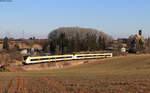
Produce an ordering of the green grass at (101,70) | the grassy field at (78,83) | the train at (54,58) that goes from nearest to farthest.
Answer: the grassy field at (78,83)
the green grass at (101,70)
the train at (54,58)

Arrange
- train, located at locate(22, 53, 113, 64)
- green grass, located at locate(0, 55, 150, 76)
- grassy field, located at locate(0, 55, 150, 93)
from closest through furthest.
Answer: grassy field, located at locate(0, 55, 150, 93) < green grass, located at locate(0, 55, 150, 76) < train, located at locate(22, 53, 113, 64)

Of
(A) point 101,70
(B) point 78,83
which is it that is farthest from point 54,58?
(B) point 78,83

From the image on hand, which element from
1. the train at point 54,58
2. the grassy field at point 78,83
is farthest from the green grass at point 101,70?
the train at point 54,58

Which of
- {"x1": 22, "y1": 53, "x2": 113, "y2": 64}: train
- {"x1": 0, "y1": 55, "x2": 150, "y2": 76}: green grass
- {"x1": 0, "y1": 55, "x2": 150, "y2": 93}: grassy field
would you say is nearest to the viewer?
{"x1": 0, "y1": 55, "x2": 150, "y2": 93}: grassy field

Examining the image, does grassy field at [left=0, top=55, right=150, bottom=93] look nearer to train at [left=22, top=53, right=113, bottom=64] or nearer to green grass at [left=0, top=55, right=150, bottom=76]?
green grass at [left=0, top=55, right=150, bottom=76]

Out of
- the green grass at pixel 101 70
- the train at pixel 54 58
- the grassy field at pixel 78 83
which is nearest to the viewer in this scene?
the grassy field at pixel 78 83

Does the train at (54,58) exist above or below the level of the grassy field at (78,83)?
below

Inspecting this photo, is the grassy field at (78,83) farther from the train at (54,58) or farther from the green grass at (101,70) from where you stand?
the train at (54,58)

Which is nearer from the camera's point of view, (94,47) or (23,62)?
(23,62)

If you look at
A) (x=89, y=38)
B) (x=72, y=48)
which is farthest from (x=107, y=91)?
(x=89, y=38)

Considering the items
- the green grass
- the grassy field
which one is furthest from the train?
the grassy field

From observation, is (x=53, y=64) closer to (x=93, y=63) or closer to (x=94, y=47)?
(x=93, y=63)

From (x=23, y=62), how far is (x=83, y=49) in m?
87.1

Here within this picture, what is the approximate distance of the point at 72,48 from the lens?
153 m
